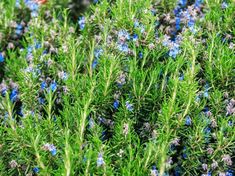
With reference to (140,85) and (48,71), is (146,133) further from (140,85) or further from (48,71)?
(48,71)

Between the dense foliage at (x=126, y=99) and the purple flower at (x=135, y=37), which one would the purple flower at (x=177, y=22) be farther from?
the purple flower at (x=135, y=37)

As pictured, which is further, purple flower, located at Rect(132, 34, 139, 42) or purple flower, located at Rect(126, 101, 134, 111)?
purple flower, located at Rect(132, 34, 139, 42)

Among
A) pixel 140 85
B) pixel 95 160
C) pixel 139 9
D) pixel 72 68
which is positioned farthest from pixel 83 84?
pixel 139 9

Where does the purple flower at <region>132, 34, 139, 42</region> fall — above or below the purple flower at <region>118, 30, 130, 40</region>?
below

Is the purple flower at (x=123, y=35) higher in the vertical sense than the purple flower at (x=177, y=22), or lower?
A: higher

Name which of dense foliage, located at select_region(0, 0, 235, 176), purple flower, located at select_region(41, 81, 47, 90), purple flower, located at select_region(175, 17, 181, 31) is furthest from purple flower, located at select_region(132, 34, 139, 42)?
purple flower, located at select_region(41, 81, 47, 90)

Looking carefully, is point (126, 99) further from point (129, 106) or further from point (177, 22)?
point (177, 22)

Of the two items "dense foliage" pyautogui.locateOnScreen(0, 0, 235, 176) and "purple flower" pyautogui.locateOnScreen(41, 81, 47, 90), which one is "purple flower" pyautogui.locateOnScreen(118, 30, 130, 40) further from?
"purple flower" pyautogui.locateOnScreen(41, 81, 47, 90)

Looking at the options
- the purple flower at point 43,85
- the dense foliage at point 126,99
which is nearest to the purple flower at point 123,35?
the dense foliage at point 126,99
